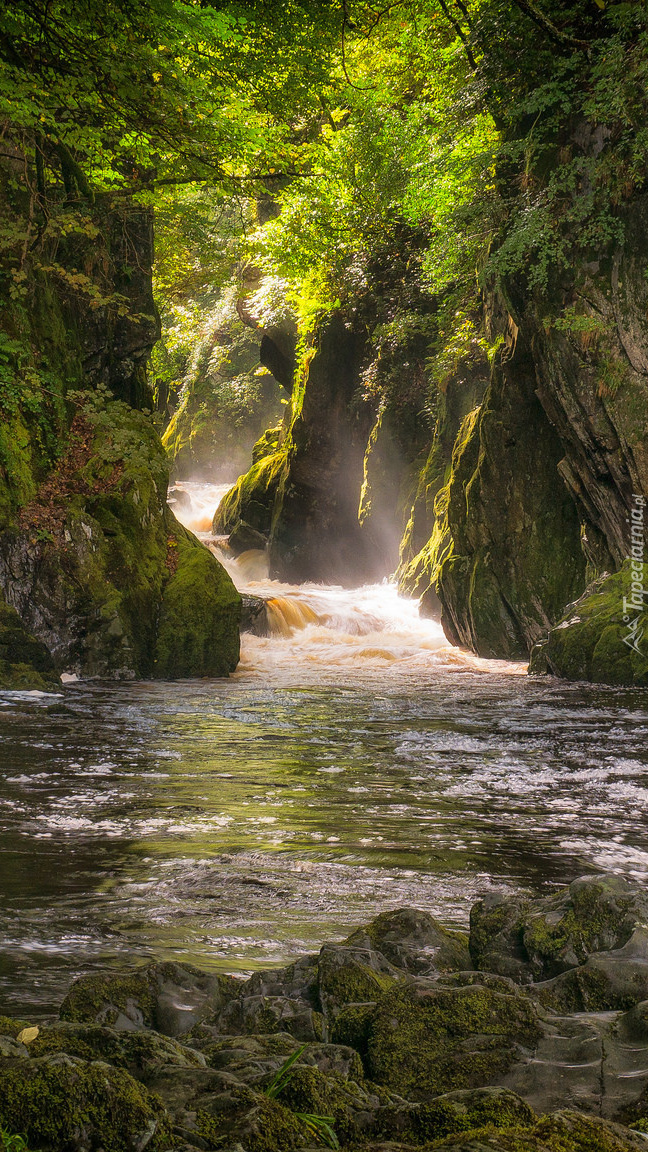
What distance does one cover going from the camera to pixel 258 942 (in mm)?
3641

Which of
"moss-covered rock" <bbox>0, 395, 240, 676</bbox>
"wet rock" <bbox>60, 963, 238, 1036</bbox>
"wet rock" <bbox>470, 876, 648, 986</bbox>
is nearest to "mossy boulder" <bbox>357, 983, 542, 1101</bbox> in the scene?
"wet rock" <bbox>470, 876, 648, 986</bbox>

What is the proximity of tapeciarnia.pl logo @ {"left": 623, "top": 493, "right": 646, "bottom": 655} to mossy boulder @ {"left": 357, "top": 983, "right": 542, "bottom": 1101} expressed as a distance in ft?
34.2

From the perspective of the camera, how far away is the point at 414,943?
10.4 ft

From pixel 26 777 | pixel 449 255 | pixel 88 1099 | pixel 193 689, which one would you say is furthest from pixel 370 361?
pixel 88 1099

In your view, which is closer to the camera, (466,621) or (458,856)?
(458,856)

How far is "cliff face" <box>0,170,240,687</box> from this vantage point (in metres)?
11.9

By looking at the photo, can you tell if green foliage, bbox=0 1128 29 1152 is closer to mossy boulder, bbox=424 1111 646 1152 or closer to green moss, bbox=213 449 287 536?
mossy boulder, bbox=424 1111 646 1152

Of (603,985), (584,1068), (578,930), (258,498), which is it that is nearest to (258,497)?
(258,498)

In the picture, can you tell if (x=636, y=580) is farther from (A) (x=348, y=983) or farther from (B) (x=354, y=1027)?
(B) (x=354, y=1027)

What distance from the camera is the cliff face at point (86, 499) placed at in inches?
468

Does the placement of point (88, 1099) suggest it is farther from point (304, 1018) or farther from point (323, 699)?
point (323, 699)

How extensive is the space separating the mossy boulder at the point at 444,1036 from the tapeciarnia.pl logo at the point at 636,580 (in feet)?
34.2

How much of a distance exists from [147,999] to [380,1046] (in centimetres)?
80

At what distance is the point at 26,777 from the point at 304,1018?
4514mm
